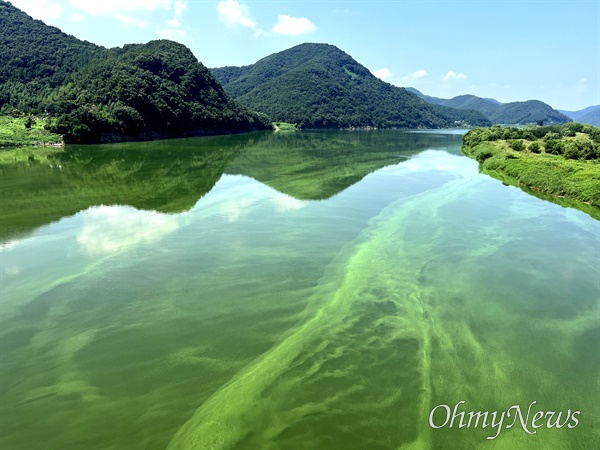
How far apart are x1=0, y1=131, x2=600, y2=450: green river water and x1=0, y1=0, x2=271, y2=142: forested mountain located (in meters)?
52.2

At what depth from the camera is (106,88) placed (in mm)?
74188

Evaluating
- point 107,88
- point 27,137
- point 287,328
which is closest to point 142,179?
point 287,328

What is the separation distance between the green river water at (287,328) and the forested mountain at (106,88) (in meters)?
52.2

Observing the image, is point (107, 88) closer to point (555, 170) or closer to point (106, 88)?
point (106, 88)

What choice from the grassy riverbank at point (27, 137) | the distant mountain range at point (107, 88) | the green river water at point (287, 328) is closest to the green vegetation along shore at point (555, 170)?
the green river water at point (287, 328)

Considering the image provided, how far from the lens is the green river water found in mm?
6098

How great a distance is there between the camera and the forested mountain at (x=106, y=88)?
213 feet

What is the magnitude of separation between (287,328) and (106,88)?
81690 millimetres

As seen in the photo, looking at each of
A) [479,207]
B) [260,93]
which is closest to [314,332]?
[479,207]

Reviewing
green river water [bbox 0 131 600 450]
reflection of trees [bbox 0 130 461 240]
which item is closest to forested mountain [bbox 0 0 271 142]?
reflection of trees [bbox 0 130 461 240]

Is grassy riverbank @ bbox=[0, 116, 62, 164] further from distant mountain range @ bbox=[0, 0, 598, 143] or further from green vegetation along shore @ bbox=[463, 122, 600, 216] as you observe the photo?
green vegetation along shore @ bbox=[463, 122, 600, 216]

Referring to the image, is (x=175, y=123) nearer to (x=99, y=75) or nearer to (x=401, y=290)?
(x=99, y=75)

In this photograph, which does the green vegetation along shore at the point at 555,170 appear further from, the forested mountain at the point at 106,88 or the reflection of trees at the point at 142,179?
the forested mountain at the point at 106,88

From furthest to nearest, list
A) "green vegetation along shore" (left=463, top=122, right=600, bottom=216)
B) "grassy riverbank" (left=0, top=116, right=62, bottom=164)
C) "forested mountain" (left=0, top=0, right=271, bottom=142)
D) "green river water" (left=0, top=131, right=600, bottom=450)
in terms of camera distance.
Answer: "forested mountain" (left=0, top=0, right=271, bottom=142), "grassy riverbank" (left=0, top=116, right=62, bottom=164), "green vegetation along shore" (left=463, top=122, right=600, bottom=216), "green river water" (left=0, top=131, right=600, bottom=450)
